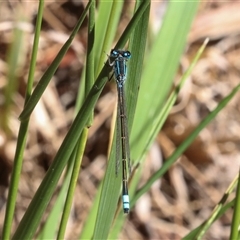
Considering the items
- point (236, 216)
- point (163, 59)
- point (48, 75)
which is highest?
point (163, 59)

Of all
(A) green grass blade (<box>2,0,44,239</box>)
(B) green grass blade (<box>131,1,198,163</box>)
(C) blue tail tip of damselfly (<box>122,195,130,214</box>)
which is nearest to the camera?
(A) green grass blade (<box>2,0,44,239</box>)

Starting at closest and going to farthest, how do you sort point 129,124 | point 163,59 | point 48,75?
point 48,75, point 129,124, point 163,59

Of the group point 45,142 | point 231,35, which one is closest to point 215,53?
point 231,35

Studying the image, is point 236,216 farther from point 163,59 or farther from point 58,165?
point 163,59

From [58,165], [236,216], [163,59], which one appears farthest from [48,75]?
[163,59]

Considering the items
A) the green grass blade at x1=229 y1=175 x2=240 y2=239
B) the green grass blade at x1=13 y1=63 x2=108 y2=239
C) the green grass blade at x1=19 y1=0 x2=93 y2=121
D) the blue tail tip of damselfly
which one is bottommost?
the green grass blade at x1=229 y1=175 x2=240 y2=239

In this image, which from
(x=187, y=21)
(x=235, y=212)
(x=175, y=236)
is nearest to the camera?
(x=235, y=212)

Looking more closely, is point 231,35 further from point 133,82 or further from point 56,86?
point 133,82

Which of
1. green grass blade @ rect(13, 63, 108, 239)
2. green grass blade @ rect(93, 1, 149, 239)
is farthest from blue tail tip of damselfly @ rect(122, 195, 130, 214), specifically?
green grass blade @ rect(13, 63, 108, 239)

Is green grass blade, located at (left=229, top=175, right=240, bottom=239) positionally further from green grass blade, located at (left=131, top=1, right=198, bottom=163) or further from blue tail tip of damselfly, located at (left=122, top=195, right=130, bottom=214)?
green grass blade, located at (left=131, top=1, right=198, bottom=163)

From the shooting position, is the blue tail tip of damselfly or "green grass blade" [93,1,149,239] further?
the blue tail tip of damselfly

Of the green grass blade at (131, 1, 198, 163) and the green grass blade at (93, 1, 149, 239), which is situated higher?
the green grass blade at (131, 1, 198, 163)
